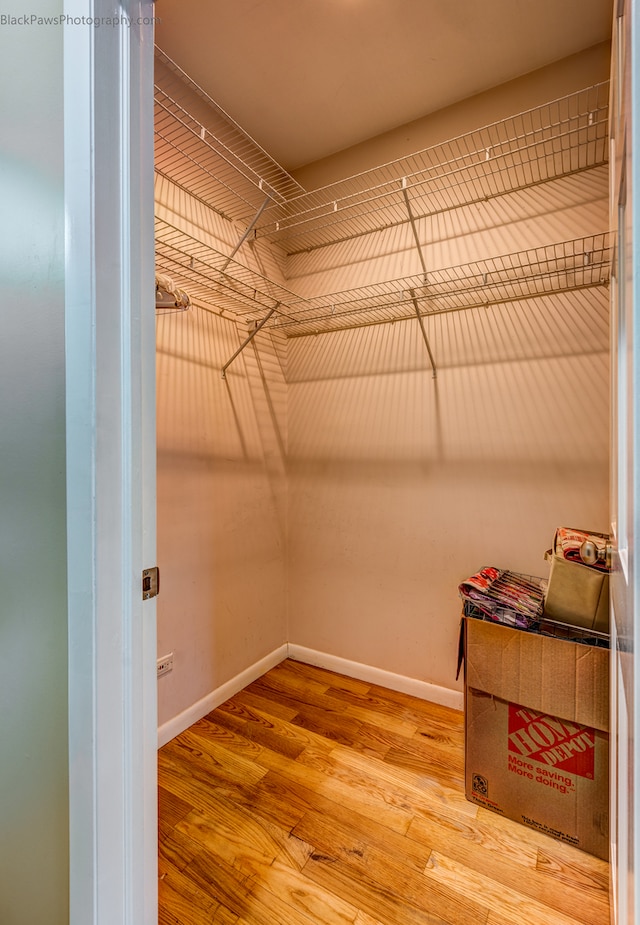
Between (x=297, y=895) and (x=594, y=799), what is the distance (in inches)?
35.5

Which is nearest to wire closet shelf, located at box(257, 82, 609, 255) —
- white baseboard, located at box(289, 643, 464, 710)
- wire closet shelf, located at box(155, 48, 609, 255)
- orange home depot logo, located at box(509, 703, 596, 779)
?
wire closet shelf, located at box(155, 48, 609, 255)

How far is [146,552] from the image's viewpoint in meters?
0.73

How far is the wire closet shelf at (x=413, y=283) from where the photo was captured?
4.91 feet

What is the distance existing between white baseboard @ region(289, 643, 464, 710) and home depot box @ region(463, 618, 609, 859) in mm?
463

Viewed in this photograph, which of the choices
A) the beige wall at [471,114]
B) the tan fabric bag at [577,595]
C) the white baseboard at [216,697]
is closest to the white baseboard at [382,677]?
the white baseboard at [216,697]

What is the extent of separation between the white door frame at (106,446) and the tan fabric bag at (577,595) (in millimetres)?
1218

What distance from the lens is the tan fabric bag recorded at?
1.23 metres

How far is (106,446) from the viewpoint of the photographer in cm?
67

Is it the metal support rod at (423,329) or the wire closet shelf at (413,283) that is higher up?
the wire closet shelf at (413,283)

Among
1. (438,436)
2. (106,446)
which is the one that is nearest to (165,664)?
(106,446)

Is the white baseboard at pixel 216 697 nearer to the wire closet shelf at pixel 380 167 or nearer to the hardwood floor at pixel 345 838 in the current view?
the hardwood floor at pixel 345 838

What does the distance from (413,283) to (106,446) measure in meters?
1.67

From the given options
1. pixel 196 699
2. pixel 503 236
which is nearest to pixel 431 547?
pixel 196 699

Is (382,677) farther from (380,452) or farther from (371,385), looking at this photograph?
(371,385)
